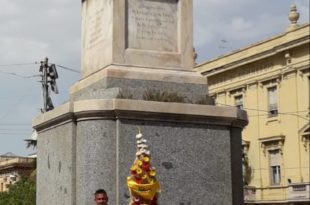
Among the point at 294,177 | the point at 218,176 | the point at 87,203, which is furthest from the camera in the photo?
the point at 294,177

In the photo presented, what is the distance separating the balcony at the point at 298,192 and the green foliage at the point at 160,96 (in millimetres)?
35062

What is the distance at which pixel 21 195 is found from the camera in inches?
1626

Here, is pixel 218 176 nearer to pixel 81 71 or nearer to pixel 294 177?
pixel 81 71

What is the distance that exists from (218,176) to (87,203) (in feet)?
5.49

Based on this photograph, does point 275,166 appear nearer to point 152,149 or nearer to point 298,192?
point 298,192

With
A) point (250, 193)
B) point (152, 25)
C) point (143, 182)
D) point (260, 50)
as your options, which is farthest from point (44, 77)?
point (143, 182)

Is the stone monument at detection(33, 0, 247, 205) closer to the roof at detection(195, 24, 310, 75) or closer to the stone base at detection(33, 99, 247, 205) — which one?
the stone base at detection(33, 99, 247, 205)

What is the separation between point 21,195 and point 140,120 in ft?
109

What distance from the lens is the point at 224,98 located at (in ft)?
170

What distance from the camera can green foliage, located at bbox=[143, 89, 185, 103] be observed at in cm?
940

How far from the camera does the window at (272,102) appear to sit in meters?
46.9

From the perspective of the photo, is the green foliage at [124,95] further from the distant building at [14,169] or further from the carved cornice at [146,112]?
the distant building at [14,169]

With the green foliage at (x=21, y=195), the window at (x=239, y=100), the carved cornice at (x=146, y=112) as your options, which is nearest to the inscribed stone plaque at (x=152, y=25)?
the carved cornice at (x=146, y=112)

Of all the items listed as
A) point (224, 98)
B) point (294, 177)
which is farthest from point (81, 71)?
point (224, 98)
